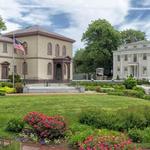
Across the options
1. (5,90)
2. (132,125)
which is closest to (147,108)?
(132,125)

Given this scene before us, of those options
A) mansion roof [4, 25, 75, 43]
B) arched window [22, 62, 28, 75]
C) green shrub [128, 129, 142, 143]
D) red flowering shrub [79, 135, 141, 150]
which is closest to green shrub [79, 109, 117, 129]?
green shrub [128, 129, 142, 143]

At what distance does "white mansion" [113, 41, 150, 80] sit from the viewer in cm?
6700

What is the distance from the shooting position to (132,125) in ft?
40.6

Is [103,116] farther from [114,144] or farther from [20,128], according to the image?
[114,144]

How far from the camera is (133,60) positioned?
7025 centimetres

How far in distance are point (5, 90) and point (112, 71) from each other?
2034 inches

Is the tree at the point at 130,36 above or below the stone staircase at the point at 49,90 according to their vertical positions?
above

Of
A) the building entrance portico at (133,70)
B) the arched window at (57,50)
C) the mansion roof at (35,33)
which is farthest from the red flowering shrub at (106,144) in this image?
the building entrance portico at (133,70)

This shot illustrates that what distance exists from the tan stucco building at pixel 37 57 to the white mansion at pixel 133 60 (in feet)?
61.7

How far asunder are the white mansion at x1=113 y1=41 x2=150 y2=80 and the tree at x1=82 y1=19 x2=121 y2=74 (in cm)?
201

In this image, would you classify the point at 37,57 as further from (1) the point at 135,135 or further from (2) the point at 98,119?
(1) the point at 135,135

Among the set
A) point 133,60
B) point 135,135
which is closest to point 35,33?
point 133,60

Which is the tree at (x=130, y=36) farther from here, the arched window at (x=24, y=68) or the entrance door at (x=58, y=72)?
the arched window at (x=24, y=68)

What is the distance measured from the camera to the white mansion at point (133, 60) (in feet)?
220
